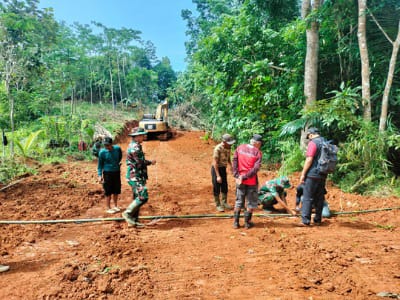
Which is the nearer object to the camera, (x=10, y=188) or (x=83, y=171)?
(x=10, y=188)

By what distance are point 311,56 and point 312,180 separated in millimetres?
5159

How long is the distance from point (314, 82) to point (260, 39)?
9.75ft

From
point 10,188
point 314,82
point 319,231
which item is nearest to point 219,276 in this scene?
point 319,231

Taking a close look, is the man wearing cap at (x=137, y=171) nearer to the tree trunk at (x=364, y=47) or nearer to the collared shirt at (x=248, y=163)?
the collared shirt at (x=248, y=163)

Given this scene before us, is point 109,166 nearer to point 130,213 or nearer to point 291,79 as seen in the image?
point 130,213

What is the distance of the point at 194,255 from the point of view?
3.66m

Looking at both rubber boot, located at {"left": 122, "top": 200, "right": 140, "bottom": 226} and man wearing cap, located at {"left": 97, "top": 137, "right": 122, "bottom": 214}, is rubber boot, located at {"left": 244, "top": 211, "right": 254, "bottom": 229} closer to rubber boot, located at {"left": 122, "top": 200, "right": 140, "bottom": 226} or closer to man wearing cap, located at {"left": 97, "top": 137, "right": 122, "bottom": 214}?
rubber boot, located at {"left": 122, "top": 200, "right": 140, "bottom": 226}

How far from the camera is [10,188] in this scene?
712cm

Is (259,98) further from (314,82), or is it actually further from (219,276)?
(219,276)

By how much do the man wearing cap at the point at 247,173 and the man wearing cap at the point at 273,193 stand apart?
3.00 feet

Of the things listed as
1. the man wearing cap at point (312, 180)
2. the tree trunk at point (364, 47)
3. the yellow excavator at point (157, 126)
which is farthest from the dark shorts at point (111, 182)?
the yellow excavator at point (157, 126)

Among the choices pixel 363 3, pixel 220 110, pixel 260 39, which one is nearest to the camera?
pixel 363 3

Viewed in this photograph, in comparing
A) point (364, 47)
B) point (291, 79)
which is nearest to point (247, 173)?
point (364, 47)

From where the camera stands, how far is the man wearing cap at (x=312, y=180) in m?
4.52
